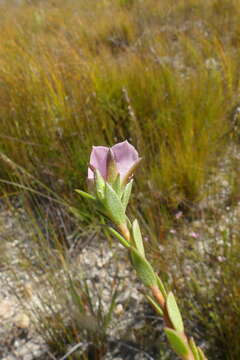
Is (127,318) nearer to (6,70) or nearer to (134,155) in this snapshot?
(134,155)

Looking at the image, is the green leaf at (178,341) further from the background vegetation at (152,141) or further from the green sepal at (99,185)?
the background vegetation at (152,141)

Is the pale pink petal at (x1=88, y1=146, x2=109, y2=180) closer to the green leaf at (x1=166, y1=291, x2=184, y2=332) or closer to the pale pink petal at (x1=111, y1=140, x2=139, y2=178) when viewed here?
the pale pink petal at (x1=111, y1=140, x2=139, y2=178)

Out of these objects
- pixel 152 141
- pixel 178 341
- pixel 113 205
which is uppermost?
pixel 113 205

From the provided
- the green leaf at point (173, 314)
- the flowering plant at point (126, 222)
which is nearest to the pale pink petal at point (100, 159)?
the flowering plant at point (126, 222)

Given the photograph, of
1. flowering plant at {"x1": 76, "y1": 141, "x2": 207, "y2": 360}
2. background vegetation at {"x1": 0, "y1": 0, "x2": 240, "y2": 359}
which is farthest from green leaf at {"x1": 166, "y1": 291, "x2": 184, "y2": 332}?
background vegetation at {"x1": 0, "y1": 0, "x2": 240, "y2": 359}

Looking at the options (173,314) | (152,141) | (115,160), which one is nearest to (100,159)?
(115,160)

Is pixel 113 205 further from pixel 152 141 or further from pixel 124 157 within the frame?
pixel 152 141

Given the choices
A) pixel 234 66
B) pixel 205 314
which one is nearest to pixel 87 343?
pixel 205 314
